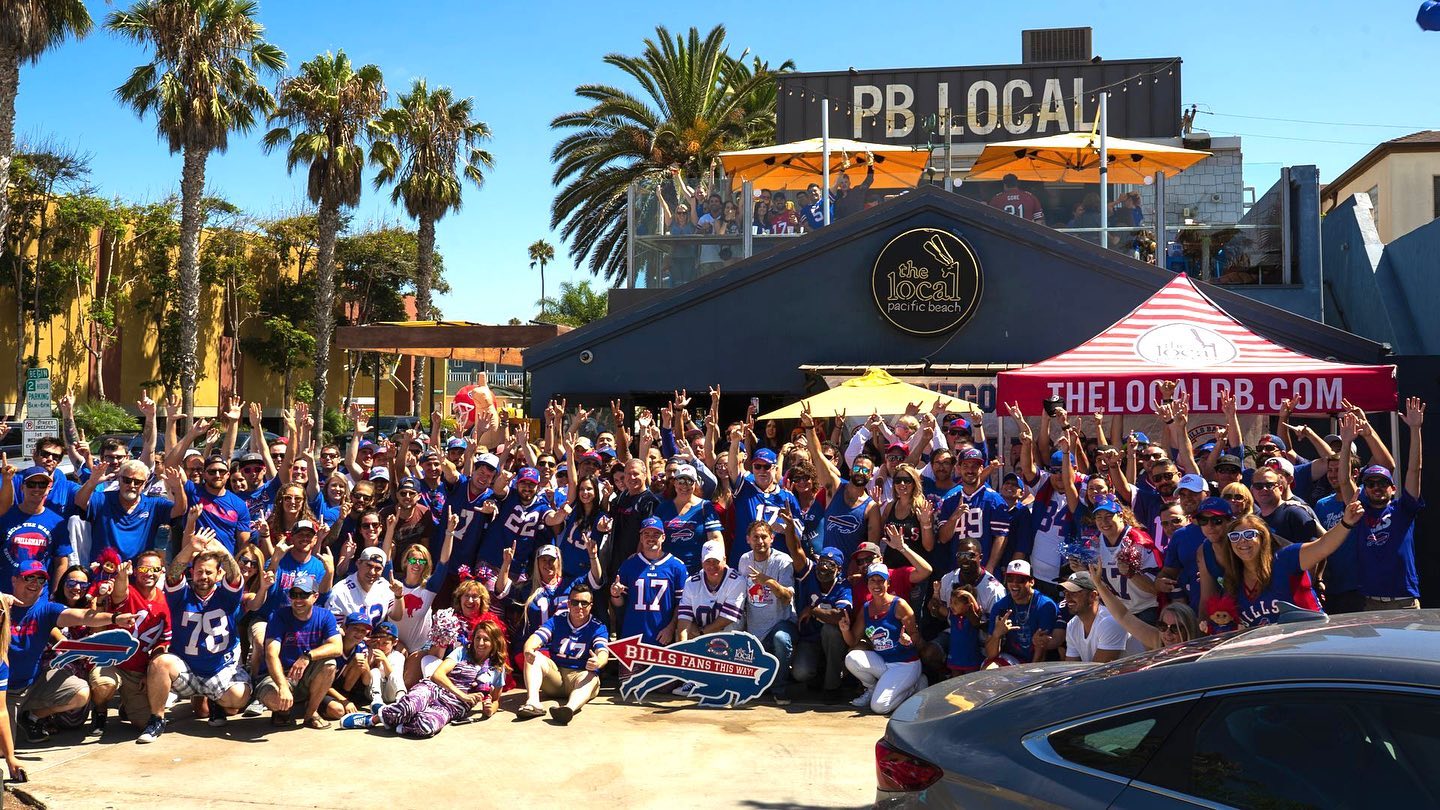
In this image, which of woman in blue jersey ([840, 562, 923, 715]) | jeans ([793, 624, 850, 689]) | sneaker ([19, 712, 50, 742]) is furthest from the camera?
jeans ([793, 624, 850, 689])

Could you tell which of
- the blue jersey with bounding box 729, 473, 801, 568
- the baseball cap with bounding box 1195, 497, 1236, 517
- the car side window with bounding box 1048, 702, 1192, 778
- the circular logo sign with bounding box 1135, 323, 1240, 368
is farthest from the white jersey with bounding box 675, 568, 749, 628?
the car side window with bounding box 1048, 702, 1192, 778

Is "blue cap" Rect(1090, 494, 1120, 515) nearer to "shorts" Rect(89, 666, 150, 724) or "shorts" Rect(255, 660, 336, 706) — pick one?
"shorts" Rect(255, 660, 336, 706)

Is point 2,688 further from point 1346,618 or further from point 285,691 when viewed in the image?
point 1346,618

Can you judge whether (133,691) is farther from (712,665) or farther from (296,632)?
(712,665)

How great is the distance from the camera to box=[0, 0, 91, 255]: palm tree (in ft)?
73.3

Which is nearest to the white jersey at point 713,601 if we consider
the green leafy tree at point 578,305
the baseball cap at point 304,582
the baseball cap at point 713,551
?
the baseball cap at point 713,551

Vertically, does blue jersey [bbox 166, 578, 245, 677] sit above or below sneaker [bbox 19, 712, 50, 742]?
above

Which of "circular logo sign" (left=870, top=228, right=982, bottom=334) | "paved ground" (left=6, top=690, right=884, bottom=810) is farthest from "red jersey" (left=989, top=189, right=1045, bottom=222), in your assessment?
"paved ground" (left=6, top=690, right=884, bottom=810)

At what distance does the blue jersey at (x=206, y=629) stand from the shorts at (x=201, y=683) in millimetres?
39

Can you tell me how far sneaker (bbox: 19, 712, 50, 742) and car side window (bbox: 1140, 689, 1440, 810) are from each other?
7.33 metres

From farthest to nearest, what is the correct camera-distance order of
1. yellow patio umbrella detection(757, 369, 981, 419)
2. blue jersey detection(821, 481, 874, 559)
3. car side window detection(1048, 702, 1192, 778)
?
yellow patio umbrella detection(757, 369, 981, 419) < blue jersey detection(821, 481, 874, 559) < car side window detection(1048, 702, 1192, 778)

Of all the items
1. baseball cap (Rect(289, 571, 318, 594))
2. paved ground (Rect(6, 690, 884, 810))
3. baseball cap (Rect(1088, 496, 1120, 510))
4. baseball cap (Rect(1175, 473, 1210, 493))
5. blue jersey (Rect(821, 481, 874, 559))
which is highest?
baseball cap (Rect(1175, 473, 1210, 493))

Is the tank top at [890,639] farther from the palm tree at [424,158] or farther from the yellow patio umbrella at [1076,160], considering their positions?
the palm tree at [424,158]

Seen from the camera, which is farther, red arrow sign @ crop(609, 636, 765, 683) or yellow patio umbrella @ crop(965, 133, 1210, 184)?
yellow patio umbrella @ crop(965, 133, 1210, 184)
